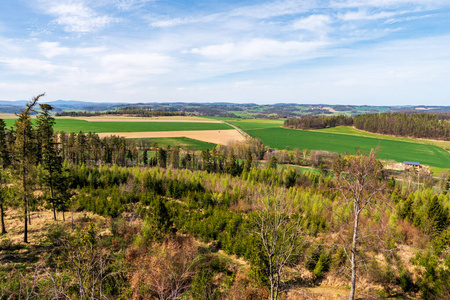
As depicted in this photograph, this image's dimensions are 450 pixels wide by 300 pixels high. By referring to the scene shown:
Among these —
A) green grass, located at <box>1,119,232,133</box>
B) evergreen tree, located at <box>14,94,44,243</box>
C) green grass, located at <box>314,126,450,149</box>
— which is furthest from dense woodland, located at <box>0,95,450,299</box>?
green grass, located at <box>314,126,450,149</box>

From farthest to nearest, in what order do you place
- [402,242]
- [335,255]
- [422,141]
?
[422,141]
[402,242]
[335,255]

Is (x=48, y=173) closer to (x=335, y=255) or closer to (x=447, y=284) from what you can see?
(x=335, y=255)

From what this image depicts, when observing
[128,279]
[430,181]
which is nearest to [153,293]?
[128,279]

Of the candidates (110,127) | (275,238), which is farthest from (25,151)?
(110,127)

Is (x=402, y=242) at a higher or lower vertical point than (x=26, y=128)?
lower

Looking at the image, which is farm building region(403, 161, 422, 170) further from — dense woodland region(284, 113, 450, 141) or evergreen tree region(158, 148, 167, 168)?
evergreen tree region(158, 148, 167, 168)

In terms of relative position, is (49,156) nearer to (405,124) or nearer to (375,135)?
(375,135)

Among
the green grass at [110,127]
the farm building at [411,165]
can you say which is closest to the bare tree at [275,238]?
the farm building at [411,165]

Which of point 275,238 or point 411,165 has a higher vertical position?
point 275,238
